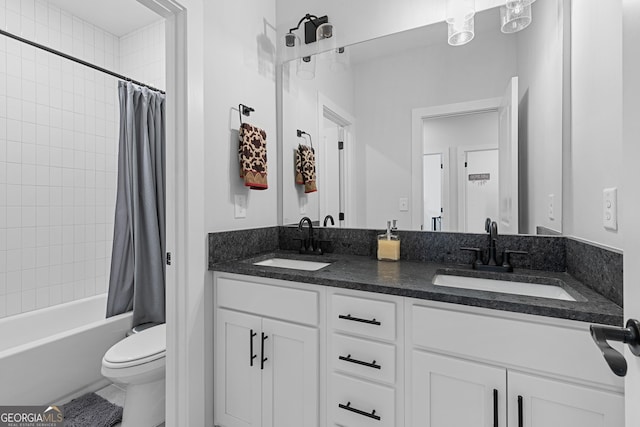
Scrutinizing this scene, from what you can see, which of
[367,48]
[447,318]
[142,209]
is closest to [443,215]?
[447,318]

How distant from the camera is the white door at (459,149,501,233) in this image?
149 cm

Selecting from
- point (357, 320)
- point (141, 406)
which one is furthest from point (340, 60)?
point (141, 406)

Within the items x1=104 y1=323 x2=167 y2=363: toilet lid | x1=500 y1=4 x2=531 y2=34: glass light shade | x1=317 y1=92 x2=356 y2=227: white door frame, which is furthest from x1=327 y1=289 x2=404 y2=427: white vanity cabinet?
x1=500 y1=4 x2=531 y2=34: glass light shade

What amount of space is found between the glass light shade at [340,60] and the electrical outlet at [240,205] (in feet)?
3.18

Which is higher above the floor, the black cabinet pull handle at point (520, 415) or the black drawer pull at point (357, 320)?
the black drawer pull at point (357, 320)

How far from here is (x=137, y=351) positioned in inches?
61.9

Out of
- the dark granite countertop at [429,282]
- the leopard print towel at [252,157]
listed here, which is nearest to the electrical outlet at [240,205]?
the leopard print towel at [252,157]

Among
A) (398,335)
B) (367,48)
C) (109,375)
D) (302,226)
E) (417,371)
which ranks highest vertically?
(367,48)

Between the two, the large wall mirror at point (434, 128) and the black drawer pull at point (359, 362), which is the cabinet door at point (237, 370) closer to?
the black drawer pull at point (359, 362)

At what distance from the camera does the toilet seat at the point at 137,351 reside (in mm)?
1465

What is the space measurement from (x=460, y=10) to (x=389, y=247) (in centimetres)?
121

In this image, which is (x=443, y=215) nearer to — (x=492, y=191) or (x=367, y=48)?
(x=492, y=191)

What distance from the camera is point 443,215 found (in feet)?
5.20

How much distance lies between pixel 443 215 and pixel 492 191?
0.25 meters
